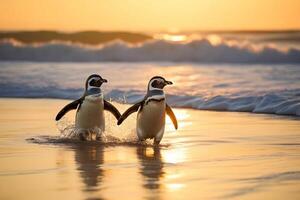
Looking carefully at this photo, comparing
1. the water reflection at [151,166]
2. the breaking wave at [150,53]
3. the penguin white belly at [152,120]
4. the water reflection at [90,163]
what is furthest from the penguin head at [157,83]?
the breaking wave at [150,53]

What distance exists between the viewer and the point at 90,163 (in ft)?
26.3

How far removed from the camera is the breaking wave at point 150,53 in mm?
27839

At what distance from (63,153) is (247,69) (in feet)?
45.7

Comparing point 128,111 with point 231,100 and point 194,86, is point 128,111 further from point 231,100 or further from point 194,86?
point 194,86

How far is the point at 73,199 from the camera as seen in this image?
6246 mm

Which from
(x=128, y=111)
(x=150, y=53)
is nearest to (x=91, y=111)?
(x=128, y=111)

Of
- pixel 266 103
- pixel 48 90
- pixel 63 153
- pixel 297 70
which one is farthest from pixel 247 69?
pixel 63 153

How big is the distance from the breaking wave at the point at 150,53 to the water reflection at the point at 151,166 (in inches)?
723

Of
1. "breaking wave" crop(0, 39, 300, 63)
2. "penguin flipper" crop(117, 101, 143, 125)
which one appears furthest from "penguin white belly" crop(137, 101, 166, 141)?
"breaking wave" crop(0, 39, 300, 63)

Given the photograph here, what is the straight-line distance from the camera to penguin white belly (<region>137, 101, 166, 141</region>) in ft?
31.8

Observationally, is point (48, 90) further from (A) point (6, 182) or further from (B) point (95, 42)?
(B) point (95, 42)

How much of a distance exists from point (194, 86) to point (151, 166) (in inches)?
344

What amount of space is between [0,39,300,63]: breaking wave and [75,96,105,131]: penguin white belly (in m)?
17.4

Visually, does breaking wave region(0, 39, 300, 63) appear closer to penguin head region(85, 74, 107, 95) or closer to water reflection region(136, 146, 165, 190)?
penguin head region(85, 74, 107, 95)
